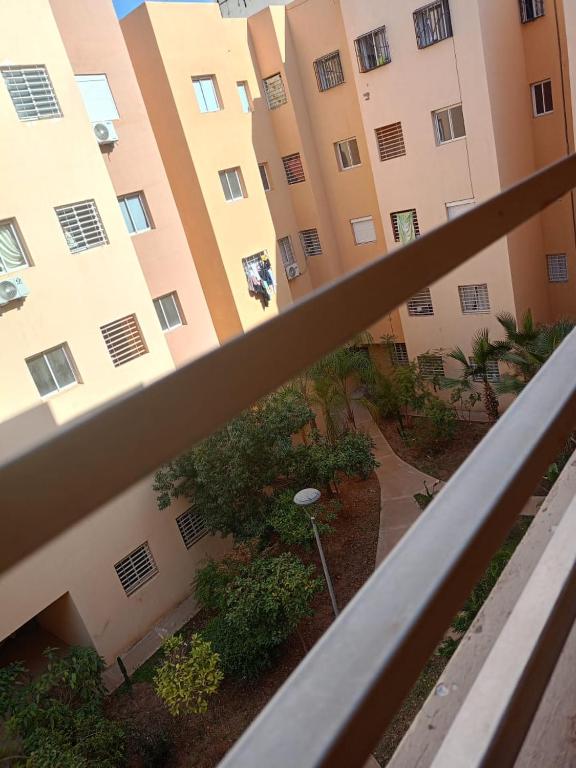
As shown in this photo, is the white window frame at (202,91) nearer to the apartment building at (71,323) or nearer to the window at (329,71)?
the apartment building at (71,323)

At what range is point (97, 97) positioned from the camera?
7.69m

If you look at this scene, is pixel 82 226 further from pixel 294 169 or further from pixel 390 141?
pixel 294 169

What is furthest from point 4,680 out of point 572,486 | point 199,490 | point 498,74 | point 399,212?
point 498,74

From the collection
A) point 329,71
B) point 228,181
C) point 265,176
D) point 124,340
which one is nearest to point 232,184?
point 228,181

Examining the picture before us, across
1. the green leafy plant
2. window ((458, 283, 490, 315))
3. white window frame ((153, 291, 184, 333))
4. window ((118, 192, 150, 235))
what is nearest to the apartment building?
window ((118, 192, 150, 235))

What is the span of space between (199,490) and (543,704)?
264 inches

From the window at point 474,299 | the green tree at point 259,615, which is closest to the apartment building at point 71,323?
the green tree at point 259,615

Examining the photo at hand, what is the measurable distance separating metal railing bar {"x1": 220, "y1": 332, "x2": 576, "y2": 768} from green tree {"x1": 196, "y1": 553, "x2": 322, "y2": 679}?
218 inches

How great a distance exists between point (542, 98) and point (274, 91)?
4.50 m

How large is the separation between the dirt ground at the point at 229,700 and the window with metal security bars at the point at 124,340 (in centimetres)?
326

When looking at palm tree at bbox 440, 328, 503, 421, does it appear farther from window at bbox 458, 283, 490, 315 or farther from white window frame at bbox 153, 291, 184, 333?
white window frame at bbox 153, 291, 184, 333

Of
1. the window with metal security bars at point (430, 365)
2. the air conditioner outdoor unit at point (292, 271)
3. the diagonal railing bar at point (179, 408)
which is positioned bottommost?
the window with metal security bars at point (430, 365)

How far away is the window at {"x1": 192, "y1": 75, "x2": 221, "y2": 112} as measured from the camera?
9.40 metres

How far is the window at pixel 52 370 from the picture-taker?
19.9 ft
